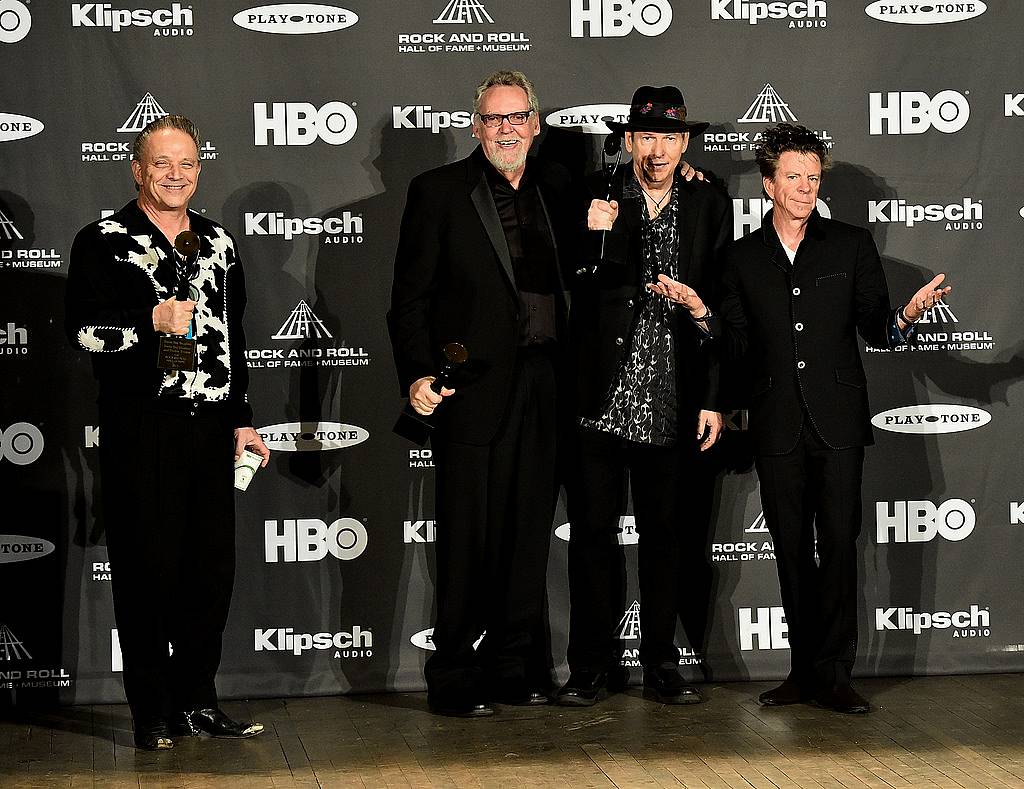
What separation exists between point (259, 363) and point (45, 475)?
79 centimetres

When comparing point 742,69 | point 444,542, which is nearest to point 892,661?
point 444,542

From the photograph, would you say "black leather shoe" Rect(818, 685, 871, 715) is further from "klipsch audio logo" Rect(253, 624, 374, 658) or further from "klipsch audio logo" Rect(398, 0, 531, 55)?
"klipsch audio logo" Rect(398, 0, 531, 55)

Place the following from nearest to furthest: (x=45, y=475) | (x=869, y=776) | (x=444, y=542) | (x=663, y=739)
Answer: (x=869, y=776)
(x=663, y=739)
(x=444, y=542)
(x=45, y=475)

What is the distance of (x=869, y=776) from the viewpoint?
11.8 ft

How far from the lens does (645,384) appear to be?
4.28 metres

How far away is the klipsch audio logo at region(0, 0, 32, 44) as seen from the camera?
4508 millimetres

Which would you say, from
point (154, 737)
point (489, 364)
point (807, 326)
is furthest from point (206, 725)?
point (807, 326)

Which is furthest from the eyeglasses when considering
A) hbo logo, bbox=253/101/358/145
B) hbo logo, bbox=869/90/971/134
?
hbo logo, bbox=869/90/971/134

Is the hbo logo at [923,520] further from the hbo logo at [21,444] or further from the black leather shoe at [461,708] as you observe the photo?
the hbo logo at [21,444]

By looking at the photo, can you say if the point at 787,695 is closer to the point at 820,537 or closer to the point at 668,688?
the point at 668,688

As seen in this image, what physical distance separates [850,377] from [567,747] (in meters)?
1.43

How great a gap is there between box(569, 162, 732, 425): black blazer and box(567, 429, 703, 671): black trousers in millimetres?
147

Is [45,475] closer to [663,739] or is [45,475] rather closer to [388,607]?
[388,607]

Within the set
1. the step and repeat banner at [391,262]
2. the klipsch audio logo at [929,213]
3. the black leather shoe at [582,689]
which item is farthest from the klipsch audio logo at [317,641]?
the klipsch audio logo at [929,213]
